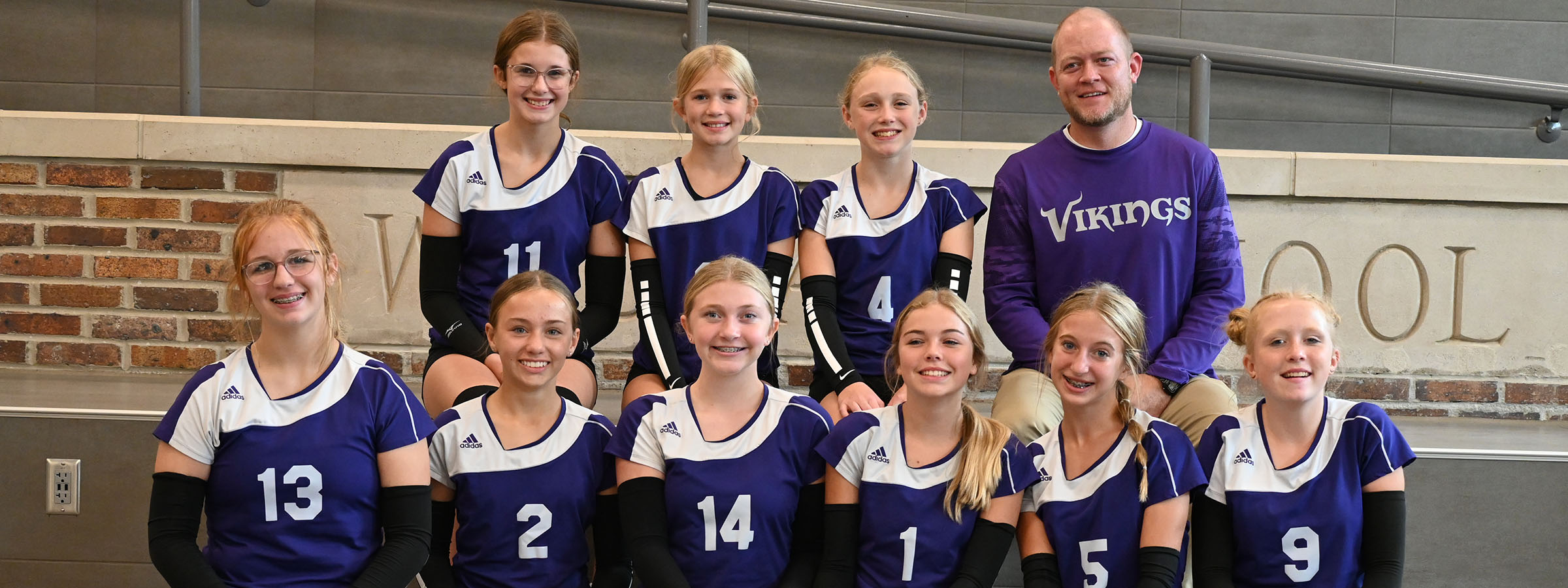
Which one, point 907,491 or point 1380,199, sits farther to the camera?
point 1380,199

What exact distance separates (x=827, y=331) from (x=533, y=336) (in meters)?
0.67

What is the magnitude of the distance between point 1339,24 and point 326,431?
165 inches

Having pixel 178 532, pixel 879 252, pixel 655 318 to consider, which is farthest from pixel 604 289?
pixel 178 532

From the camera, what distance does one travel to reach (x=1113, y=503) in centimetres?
209

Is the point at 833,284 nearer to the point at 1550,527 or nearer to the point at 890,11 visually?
the point at 890,11

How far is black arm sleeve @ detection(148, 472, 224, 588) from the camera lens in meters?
1.86

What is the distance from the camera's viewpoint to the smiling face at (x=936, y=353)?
2088 millimetres

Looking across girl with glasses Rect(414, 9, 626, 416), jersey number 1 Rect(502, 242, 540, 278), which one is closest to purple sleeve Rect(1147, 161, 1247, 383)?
girl with glasses Rect(414, 9, 626, 416)

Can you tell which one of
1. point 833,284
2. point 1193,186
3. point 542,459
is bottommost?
point 542,459

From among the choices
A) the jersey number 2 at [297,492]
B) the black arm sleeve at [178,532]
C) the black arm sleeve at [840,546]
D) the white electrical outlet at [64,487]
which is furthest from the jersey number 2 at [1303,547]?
the white electrical outlet at [64,487]

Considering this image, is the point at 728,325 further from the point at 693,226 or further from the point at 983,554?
the point at 983,554

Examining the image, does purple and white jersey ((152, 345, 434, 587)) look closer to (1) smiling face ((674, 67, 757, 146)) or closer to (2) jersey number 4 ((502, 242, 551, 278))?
(2) jersey number 4 ((502, 242, 551, 278))

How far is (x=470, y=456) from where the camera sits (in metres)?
2.14

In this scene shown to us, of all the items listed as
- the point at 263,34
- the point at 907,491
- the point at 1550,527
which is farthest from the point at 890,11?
the point at 263,34
